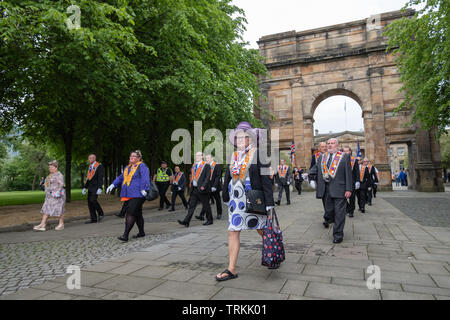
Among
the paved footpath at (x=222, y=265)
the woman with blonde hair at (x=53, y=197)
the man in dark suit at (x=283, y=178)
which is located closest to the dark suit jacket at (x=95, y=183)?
the woman with blonde hair at (x=53, y=197)

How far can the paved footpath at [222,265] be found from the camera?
333 cm

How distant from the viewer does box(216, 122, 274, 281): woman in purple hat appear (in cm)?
385

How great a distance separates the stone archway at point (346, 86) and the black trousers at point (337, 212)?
1980 centimetres

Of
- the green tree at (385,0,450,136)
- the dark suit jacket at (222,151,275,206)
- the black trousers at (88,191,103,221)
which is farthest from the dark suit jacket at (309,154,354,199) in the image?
the green tree at (385,0,450,136)

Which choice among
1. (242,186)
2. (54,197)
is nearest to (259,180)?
(242,186)

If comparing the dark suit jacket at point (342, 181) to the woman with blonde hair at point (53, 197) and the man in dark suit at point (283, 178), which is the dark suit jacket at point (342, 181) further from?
the man in dark suit at point (283, 178)

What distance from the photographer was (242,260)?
4.62 metres

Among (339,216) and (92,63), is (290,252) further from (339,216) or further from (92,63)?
(92,63)

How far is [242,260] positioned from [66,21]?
25.0 feet

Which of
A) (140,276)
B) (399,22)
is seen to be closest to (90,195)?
(140,276)

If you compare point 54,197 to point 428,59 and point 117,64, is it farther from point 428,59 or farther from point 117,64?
point 428,59

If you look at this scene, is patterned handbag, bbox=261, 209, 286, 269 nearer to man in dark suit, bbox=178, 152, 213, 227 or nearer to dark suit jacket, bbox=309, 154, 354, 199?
dark suit jacket, bbox=309, 154, 354, 199

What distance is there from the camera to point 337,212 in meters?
6.06
